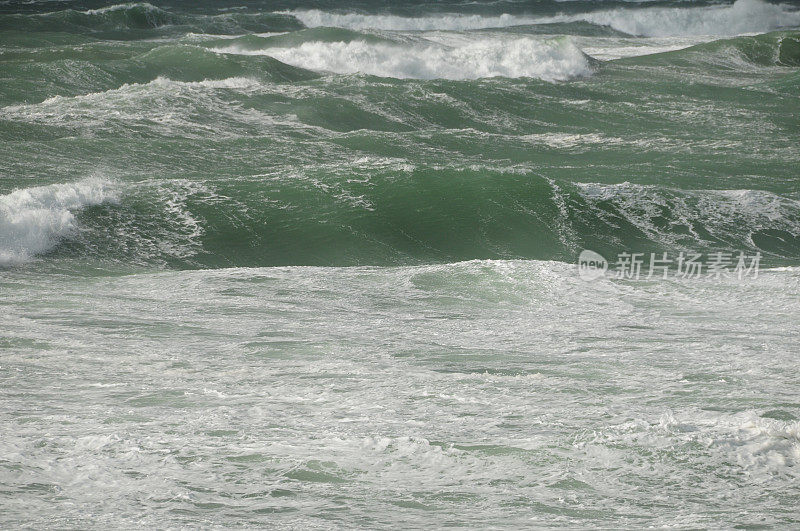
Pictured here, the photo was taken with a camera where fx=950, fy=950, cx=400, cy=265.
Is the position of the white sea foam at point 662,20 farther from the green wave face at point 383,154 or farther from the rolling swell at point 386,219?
the rolling swell at point 386,219

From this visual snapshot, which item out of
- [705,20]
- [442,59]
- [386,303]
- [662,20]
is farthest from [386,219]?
[705,20]

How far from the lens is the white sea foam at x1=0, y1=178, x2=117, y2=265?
938cm

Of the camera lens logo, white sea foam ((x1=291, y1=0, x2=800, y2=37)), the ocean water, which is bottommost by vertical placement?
the camera lens logo

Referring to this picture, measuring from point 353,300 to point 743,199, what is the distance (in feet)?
22.7

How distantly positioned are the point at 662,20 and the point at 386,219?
35.5 meters

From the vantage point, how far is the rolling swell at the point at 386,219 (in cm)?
1036

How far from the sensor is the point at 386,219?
11555mm

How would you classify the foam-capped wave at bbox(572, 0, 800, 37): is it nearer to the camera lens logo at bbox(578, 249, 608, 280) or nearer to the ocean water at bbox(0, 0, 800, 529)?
the ocean water at bbox(0, 0, 800, 529)

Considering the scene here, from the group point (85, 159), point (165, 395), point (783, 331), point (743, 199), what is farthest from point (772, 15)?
point (165, 395)

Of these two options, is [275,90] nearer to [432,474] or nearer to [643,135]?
[643,135]

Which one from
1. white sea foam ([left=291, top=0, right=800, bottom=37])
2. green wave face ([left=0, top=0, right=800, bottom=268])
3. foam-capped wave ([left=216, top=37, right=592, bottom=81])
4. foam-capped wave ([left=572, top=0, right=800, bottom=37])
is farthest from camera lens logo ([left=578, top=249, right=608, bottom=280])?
foam-capped wave ([left=572, top=0, right=800, bottom=37])

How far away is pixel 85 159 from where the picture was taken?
13398mm

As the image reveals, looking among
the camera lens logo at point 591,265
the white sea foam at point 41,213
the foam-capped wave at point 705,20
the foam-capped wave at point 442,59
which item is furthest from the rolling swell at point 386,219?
the foam-capped wave at point 705,20

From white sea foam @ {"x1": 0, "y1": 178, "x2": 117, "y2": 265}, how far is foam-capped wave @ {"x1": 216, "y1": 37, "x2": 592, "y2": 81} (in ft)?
47.4
